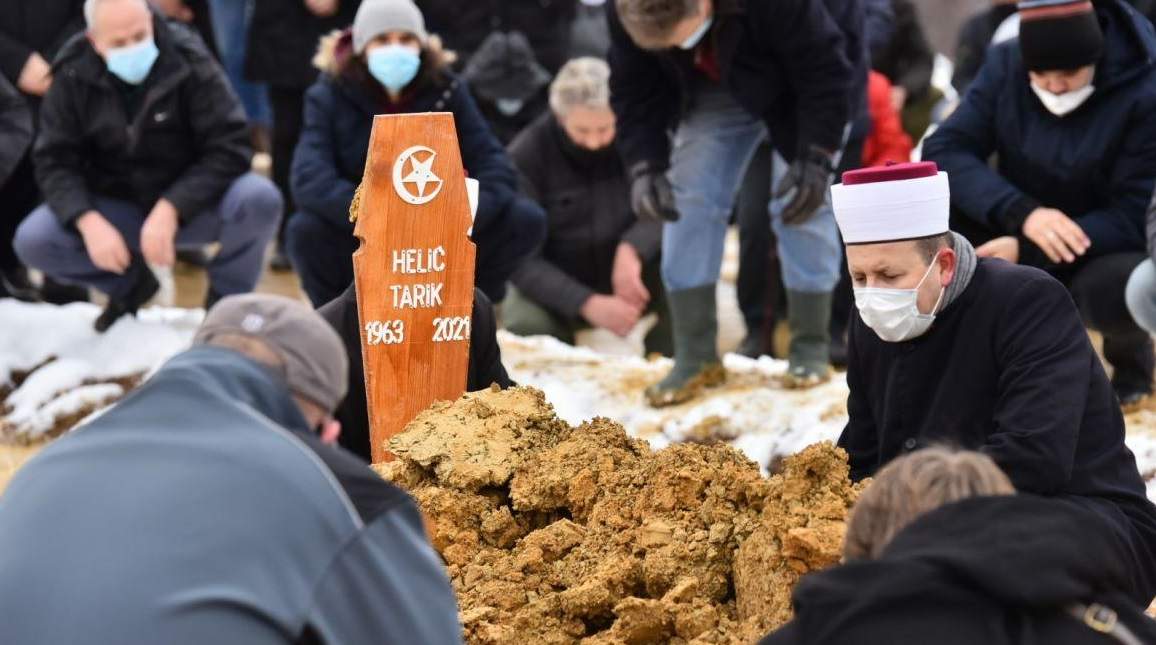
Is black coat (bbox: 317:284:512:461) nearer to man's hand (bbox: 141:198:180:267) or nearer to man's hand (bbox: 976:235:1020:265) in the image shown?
man's hand (bbox: 976:235:1020:265)

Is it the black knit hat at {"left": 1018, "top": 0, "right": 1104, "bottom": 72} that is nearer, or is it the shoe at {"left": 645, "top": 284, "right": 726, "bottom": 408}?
the black knit hat at {"left": 1018, "top": 0, "right": 1104, "bottom": 72}

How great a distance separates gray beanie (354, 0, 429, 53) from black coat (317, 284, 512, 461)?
2033 millimetres

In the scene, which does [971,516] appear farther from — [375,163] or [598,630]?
[375,163]

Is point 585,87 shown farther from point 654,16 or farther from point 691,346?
point 654,16

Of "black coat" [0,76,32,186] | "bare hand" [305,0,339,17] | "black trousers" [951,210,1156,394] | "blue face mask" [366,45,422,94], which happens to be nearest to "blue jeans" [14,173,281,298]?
"black coat" [0,76,32,186]

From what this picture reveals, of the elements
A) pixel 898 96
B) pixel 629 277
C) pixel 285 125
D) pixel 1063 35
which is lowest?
pixel 629 277

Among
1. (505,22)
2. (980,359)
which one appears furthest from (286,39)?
(980,359)

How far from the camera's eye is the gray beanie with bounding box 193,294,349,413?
9.46ft

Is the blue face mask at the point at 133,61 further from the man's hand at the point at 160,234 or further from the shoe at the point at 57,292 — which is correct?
the shoe at the point at 57,292

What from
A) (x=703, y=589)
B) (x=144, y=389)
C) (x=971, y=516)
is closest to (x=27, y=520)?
(x=144, y=389)

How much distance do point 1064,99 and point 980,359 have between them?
222cm

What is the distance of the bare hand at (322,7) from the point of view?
8.77 meters

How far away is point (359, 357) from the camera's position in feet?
15.1

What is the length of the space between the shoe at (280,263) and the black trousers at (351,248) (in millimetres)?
2273
